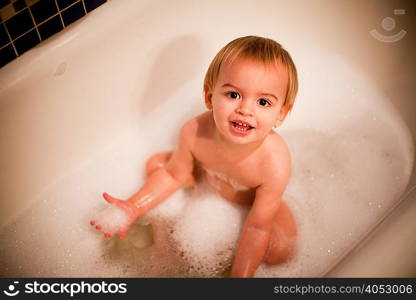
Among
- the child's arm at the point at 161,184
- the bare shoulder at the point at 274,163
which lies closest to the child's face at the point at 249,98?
the bare shoulder at the point at 274,163

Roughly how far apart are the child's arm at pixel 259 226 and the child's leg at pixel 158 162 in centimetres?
24

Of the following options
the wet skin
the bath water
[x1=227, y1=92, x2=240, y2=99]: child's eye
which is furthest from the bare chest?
[x1=227, y1=92, x2=240, y2=99]: child's eye

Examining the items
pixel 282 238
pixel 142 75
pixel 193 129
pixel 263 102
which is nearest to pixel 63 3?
pixel 142 75

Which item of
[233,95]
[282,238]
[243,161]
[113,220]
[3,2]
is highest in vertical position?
[3,2]

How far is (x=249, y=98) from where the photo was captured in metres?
0.93

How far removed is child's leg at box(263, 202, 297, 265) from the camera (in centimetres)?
117

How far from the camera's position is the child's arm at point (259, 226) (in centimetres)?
109

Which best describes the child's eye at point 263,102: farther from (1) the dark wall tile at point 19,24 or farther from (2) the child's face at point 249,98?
(1) the dark wall tile at point 19,24

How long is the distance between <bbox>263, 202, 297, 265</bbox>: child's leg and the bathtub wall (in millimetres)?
740

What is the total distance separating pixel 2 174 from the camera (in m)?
1.14

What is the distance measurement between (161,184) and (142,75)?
345 millimetres

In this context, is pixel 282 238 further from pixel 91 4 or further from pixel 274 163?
pixel 91 4

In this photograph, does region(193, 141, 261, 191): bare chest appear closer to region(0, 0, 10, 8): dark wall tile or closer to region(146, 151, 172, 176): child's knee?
region(146, 151, 172, 176): child's knee

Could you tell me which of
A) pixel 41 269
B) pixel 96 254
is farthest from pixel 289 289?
pixel 41 269
